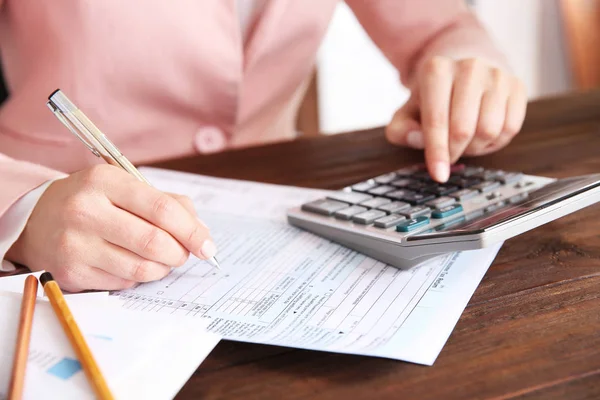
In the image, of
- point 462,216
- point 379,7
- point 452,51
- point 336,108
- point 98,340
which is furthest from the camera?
point 336,108

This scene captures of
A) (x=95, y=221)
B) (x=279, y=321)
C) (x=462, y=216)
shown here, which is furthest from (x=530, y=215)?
(x=95, y=221)

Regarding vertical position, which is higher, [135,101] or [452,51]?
[135,101]

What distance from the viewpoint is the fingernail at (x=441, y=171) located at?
50cm

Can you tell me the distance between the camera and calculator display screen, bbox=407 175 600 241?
1.22ft

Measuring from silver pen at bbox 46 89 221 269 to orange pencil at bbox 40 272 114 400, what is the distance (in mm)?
105

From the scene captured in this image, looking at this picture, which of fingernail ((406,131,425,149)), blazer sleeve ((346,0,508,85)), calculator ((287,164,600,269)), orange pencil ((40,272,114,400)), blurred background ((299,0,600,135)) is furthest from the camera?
blurred background ((299,0,600,135))

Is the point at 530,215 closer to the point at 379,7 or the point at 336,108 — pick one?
the point at 379,7

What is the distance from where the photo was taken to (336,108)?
2031mm

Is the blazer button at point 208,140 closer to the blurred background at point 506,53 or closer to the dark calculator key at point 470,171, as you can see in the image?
the dark calculator key at point 470,171

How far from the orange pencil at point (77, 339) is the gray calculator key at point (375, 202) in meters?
0.23

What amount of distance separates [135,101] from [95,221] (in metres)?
0.37

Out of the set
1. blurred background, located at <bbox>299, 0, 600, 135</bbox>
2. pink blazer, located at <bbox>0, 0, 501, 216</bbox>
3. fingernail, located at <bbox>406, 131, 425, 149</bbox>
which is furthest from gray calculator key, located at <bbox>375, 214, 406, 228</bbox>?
blurred background, located at <bbox>299, 0, 600, 135</bbox>

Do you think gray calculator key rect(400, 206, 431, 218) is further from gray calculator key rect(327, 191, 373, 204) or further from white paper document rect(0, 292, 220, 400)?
white paper document rect(0, 292, 220, 400)

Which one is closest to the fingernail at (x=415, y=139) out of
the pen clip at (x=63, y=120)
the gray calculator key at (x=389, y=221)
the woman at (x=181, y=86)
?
the woman at (x=181, y=86)
